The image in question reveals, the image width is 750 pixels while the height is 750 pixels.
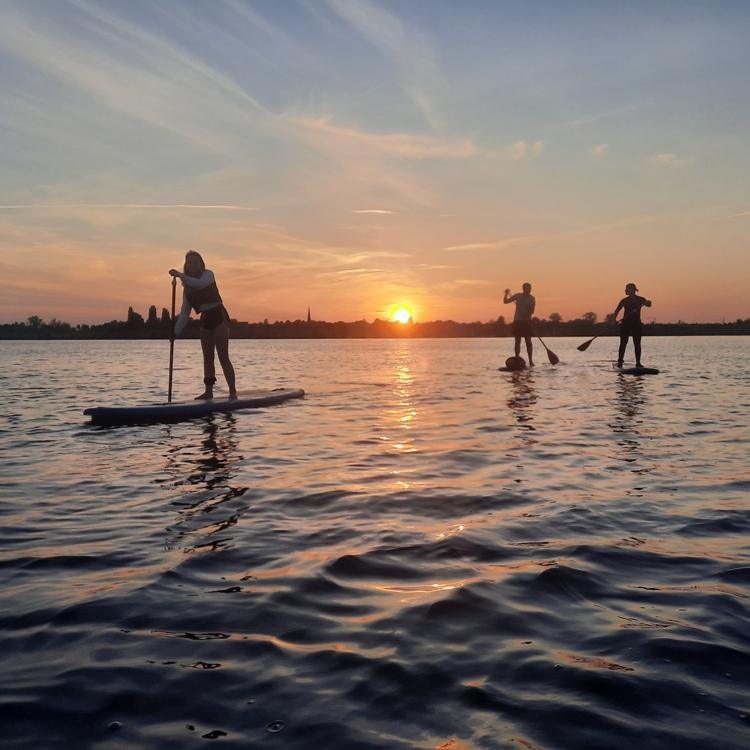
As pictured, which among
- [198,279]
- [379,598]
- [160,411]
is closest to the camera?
[379,598]

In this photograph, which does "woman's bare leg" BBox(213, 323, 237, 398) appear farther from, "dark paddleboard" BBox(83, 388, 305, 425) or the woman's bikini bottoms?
"dark paddleboard" BBox(83, 388, 305, 425)

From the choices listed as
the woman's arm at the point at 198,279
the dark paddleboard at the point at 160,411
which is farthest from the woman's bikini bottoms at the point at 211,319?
the dark paddleboard at the point at 160,411

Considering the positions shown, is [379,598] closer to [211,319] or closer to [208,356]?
[211,319]

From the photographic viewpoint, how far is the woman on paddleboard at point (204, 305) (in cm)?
1127

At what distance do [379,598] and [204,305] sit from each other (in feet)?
30.1

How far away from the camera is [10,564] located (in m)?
4.00

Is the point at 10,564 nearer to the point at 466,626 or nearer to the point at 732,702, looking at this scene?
the point at 466,626

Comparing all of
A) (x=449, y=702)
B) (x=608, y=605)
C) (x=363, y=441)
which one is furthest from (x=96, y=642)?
(x=363, y=441)

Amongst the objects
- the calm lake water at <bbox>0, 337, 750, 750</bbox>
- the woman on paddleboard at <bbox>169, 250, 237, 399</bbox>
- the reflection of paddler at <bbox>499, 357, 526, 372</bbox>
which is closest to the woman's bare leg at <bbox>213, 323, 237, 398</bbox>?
the woman on paddleboard at <bbox>169, 250, 237, 399</bbox>

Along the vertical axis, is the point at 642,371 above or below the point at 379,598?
above

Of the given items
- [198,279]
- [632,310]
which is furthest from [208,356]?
[632,310]

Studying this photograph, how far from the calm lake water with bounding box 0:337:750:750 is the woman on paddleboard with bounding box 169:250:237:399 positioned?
13.6 ft

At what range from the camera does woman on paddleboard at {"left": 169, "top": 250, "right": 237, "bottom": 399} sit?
11.3m

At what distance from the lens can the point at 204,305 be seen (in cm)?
1160
